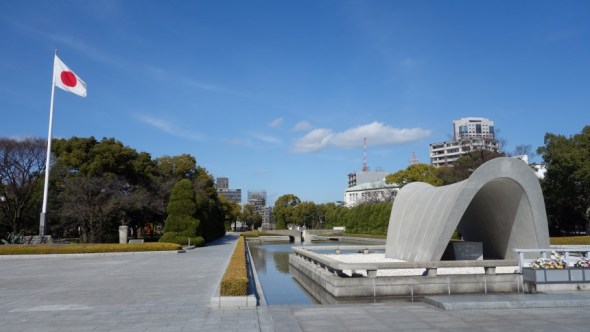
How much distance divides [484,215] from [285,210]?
92421mm

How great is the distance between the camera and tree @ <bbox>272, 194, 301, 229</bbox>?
110 meters

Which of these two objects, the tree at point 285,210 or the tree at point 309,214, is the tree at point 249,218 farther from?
the tree at point 309,214

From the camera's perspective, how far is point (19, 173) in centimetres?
3809

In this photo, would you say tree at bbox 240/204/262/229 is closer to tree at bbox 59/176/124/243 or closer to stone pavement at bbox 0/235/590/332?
tree at bbox 59/176/124/243

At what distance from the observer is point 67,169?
124 feet

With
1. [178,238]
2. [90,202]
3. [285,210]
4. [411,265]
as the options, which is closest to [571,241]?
[411,265]

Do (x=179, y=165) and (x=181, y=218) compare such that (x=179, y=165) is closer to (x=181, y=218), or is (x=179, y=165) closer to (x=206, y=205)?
(x=206, y=205)

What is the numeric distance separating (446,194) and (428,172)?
54.0 m

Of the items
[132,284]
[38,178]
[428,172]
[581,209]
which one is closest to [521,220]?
[132,284]

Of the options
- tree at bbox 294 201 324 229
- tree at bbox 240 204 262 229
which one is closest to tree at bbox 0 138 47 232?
tree at bbox 294 201 324 229

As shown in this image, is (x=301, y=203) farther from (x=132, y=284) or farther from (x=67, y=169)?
(x=132, y=284)

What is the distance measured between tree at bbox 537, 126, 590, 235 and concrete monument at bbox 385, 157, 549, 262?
21.8 m

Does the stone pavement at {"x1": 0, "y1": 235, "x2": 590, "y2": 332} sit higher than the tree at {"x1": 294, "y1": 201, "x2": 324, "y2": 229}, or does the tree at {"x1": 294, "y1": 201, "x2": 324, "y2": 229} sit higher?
the tree at {"x1": 294, "y1": 201, "x2": 324, "y2": 229}

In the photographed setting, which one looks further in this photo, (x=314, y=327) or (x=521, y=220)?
(x=521, y=220)
